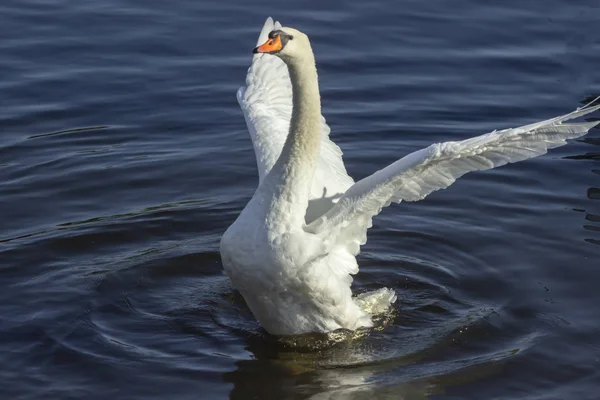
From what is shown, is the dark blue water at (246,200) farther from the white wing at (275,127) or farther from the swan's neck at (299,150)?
the swan's neck at (299,150)

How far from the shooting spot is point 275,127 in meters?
10.5

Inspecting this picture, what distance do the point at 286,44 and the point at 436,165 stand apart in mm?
1394

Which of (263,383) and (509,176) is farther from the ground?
(509,176)

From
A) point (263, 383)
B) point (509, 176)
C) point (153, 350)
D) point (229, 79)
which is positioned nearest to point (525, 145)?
point (263, 383)

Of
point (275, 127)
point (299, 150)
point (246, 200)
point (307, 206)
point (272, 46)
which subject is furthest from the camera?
point (246, 200)

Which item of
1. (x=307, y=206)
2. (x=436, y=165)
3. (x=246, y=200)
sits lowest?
(x=246, y=200)

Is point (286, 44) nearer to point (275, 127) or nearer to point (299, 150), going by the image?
point (299, 150)

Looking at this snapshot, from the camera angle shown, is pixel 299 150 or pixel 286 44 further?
pixel 299 150

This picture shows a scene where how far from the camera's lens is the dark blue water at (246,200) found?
348 inches

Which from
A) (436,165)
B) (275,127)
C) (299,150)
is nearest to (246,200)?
(275,127)

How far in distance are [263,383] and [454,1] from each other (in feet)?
34.0

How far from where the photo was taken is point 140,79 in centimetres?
1517

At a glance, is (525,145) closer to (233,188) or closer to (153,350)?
(153,350)

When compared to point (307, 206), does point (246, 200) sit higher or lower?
lower
